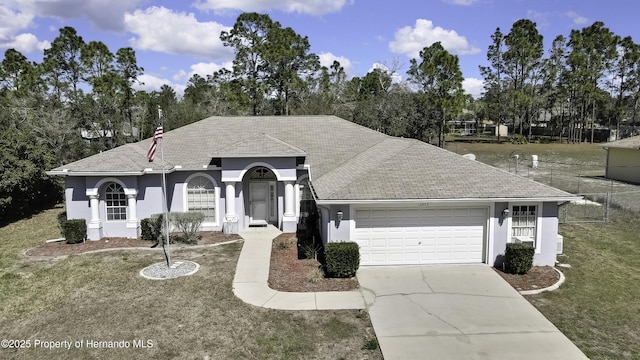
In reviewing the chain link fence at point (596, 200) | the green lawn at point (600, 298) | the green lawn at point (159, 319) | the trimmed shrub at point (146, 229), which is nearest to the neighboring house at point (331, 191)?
the trimmed shrub at point (146, 229)

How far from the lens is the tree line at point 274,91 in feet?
104

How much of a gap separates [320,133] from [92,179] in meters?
11.6

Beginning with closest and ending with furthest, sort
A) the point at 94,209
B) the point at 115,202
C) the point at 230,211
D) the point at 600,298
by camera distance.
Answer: the point at 600,298, the point at 94,209, the point at 115,202, the point at 230,211

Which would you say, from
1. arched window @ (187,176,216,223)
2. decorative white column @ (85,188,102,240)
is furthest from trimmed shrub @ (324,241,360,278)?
decorative white column @ (85,188,102,240)

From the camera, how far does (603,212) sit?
2238 centimetres

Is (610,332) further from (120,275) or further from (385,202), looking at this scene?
(120,275)

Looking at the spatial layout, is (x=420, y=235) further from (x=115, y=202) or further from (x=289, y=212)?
(x=115, y=202)

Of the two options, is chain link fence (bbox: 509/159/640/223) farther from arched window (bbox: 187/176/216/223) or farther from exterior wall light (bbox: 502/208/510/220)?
arched window (bbox: 187/176/216/223)

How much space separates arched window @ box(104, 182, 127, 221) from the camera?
1884 cm

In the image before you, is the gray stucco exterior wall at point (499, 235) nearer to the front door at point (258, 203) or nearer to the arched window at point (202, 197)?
the front door at point (258, 203)

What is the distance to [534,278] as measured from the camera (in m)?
13.4

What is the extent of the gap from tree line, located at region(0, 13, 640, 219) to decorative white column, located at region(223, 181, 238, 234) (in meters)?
12.4

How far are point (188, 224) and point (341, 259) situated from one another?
7.57 m

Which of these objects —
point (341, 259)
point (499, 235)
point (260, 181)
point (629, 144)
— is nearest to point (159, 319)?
point (341, 259)
